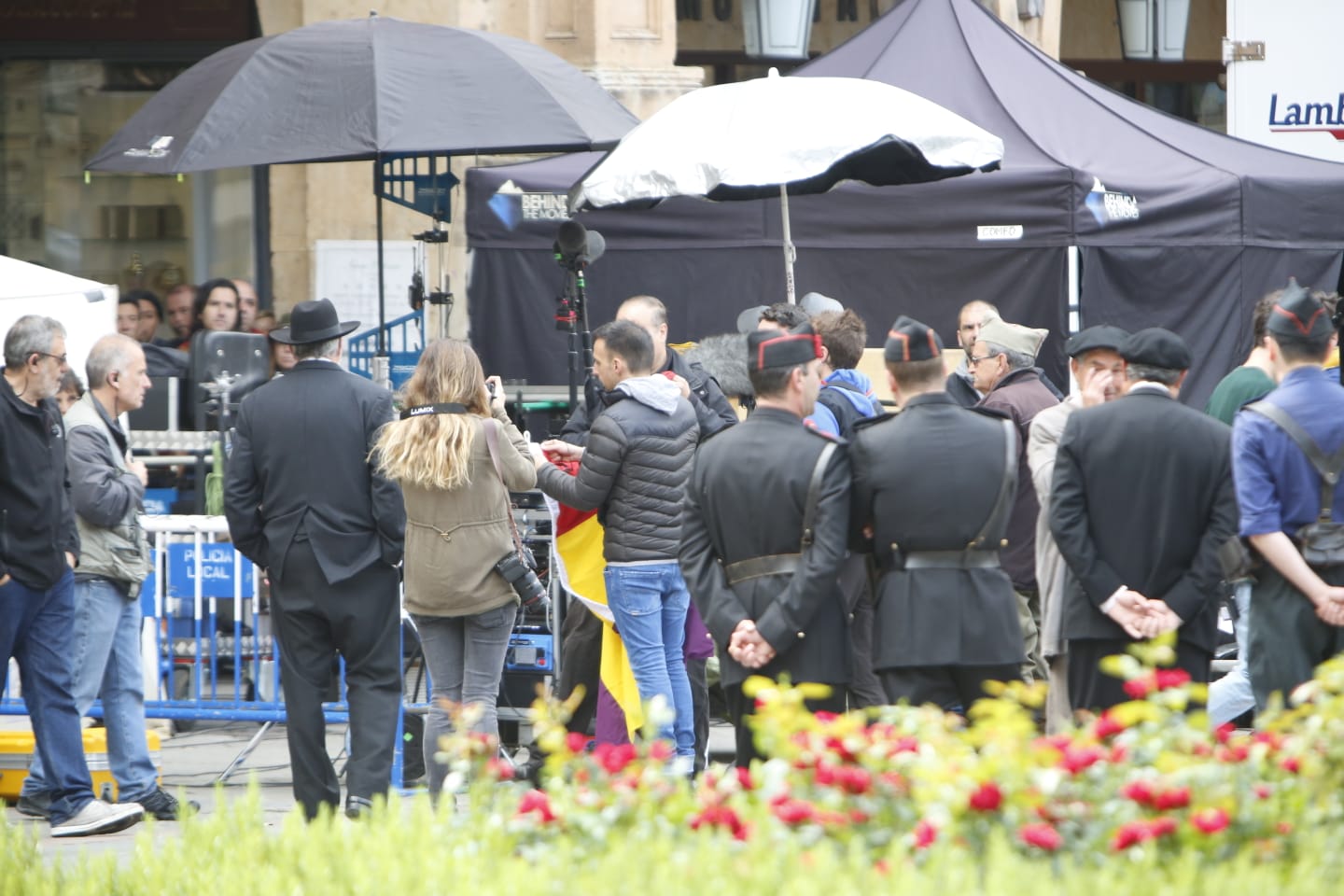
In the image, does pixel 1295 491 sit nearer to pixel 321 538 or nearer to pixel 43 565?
pixel 321 538

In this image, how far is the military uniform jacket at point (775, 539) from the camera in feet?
18.5

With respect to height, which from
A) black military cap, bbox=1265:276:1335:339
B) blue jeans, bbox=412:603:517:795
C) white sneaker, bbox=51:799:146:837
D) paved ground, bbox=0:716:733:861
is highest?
black military cap, bbox=1265:276:1335:339

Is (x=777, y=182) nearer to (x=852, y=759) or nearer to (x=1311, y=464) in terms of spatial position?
(x=1311, y=464)

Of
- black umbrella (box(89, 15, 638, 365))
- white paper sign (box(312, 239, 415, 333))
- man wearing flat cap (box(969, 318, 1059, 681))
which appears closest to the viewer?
man wearing flat cap (box(969, 318, 1059, 681))

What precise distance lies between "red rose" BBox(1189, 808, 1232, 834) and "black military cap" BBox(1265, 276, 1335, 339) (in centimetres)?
267

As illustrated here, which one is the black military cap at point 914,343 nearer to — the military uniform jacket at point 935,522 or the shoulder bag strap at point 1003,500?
the military uniform jacket at point 935,522

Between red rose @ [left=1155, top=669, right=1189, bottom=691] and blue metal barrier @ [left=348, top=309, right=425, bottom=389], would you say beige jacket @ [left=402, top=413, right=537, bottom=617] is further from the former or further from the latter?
blue metal barrier @ [left=348, top=309, right=425, bottom=389]

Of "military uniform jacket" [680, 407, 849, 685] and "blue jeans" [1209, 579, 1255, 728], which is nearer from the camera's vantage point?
"military uniform jacket" [680, 407, 849, 685]

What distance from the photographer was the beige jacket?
695 centimetres

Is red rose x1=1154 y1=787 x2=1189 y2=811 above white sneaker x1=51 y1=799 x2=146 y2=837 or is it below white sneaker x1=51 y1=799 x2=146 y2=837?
above

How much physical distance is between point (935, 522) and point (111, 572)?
3542mm

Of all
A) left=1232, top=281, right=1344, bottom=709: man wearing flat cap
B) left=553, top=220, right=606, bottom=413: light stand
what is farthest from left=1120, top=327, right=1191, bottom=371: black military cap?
left=553, top=220, right=606, bottom=413: light stand

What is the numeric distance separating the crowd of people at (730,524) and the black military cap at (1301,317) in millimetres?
11

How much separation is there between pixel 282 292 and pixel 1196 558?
862 cm
